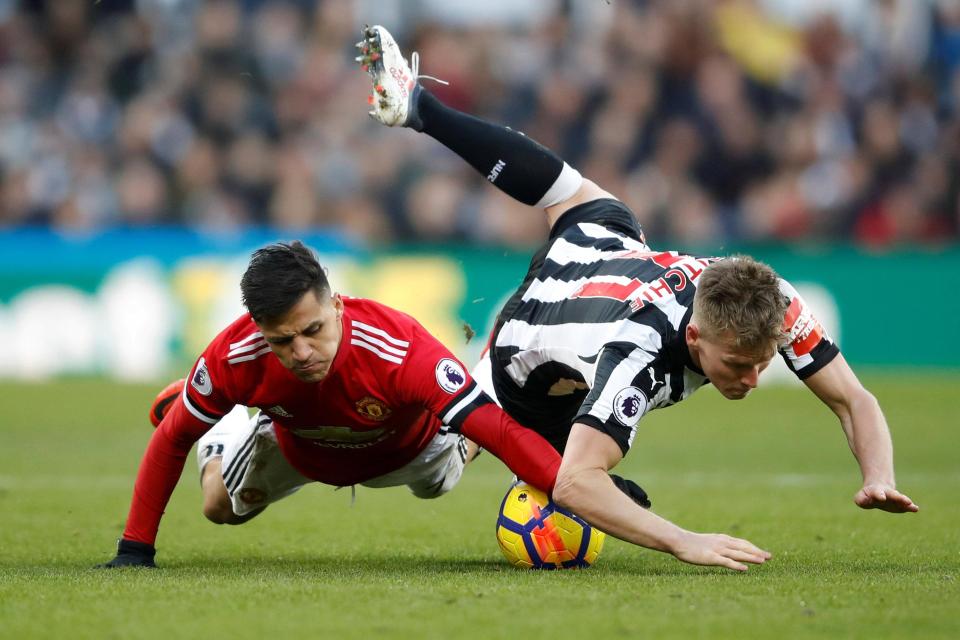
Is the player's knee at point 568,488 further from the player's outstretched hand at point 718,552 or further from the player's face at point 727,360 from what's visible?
the player's face at point 727,360

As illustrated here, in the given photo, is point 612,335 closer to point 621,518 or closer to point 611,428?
point 611,428

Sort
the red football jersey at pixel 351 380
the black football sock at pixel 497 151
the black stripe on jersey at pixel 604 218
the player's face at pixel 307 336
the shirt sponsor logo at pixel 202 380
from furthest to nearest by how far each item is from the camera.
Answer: the black football sock at pixel 497 151 < the black stripe on jersey at pixel 604 218 < the shirt sponsor logo at pixel 202 380 < the red football jersey at pixel 351 380 < the player's face at pixel 307 336

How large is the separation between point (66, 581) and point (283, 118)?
13.0 meters

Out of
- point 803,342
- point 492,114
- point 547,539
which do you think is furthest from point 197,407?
point 492,114

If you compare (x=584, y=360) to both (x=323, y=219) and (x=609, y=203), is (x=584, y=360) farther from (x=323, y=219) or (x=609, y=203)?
(x=323, y=219)

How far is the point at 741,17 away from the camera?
1770 cm

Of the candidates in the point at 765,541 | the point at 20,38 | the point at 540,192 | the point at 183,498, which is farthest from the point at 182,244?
the point at 765,541

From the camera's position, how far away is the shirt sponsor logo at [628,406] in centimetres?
511

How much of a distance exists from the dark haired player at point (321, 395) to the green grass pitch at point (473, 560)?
406 mm

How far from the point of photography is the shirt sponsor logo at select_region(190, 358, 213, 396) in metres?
5.55

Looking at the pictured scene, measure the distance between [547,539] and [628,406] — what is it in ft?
2.96

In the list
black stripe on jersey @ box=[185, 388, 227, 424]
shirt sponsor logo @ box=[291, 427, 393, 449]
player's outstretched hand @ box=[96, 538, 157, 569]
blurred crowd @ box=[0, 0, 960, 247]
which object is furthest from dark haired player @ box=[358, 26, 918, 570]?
blurred crowd @ box=[0, 0, 960, 247]

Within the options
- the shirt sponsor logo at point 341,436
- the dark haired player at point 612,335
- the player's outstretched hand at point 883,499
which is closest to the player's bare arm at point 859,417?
the dark haired player at point 612,335

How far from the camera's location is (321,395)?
5574mm
